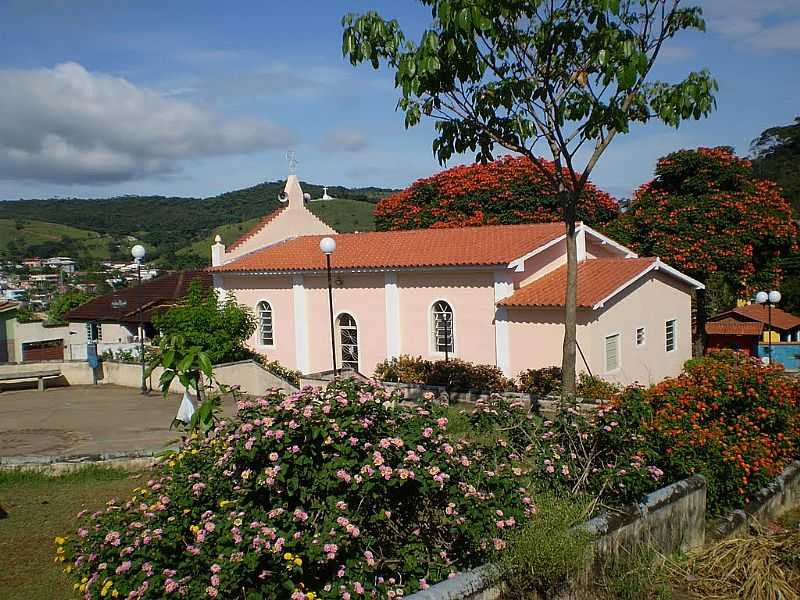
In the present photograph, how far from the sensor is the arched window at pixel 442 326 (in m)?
21.3

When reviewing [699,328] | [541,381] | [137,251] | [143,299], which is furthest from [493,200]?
[137,251]

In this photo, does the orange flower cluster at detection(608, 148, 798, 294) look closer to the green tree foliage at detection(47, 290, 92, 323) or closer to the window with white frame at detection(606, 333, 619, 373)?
the window with white frame at detection(606, 333, 619, 373)

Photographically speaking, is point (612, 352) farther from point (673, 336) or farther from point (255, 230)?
point (255, 230)

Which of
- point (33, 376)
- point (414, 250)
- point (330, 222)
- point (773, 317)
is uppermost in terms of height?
point (330, 222)

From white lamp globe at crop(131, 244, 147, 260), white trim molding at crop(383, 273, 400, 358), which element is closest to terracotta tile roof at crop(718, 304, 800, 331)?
white trim molding at crop(383, 273, 400, 358)

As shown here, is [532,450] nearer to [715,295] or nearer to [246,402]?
[246,402]

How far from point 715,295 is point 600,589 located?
35.7 meters

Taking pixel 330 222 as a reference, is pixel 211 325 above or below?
below

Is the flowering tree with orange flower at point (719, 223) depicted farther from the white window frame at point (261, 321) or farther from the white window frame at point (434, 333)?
the white window frame at point (261, 321)

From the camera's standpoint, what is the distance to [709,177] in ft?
85.9

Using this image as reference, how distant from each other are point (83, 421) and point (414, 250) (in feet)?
36.3

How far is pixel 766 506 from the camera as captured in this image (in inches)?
338

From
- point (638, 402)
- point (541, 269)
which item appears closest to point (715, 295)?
point (541, 269)

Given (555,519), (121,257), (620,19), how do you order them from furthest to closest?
(121,257) → (620,19) → (555,519)
